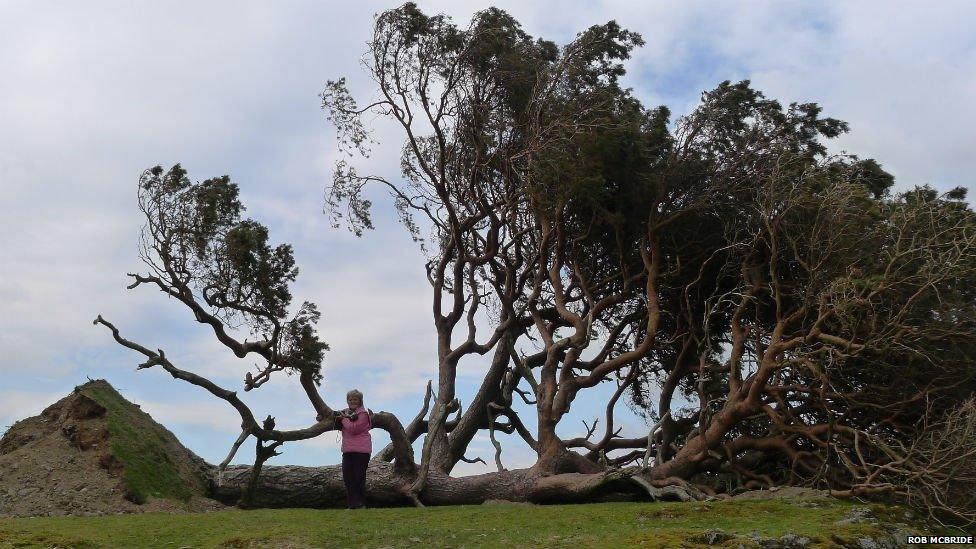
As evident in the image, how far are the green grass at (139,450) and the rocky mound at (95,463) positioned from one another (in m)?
0.02

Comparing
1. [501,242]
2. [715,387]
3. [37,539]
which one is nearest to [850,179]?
[715,387]

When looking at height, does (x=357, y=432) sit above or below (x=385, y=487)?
above

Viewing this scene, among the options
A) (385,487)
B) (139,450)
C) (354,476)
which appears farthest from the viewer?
(385,487)

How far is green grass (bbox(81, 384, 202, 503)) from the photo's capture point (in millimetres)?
17922

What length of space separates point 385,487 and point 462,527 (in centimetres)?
604

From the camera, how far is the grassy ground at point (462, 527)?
12.5 metres

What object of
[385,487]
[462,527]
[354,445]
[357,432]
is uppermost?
[357,432]

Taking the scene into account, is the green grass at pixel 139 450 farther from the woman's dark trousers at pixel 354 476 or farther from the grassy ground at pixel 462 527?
the woman's dark trousers at pixel 354 476

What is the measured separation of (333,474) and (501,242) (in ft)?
24.8

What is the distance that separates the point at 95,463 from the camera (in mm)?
17938

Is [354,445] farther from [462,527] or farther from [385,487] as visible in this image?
[462,527]

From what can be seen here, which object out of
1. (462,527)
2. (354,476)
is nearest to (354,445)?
(354,476)

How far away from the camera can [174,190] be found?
69.7ft

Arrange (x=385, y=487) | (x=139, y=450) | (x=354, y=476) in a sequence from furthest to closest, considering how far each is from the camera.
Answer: (x=385, y=487) → (x=139, y=450) → (x=354, y=476)
